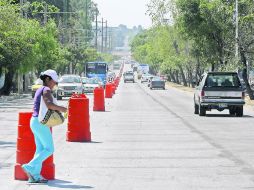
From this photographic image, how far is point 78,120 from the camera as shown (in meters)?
19.8

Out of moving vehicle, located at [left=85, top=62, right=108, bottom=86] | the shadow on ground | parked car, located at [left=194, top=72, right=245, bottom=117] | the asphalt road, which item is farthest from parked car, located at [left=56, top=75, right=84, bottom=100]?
the shadow on ground

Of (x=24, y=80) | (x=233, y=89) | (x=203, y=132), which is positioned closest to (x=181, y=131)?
(x=203, y=132)

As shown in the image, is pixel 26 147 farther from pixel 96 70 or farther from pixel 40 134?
pixel 96 70

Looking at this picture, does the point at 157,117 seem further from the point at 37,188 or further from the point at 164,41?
the point at 164,41

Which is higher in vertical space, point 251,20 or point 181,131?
point 251,20

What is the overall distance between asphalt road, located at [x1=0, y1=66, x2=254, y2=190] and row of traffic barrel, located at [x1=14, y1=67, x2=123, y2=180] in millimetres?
261

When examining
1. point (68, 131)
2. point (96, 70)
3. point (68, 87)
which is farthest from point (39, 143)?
point (96, 70)

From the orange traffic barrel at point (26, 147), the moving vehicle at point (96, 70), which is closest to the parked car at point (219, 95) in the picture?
the orange traffic barrel at point (26, 147)

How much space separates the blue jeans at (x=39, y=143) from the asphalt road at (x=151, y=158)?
34 centimetres

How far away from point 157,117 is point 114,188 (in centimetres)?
2037

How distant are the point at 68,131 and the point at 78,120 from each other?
47cm

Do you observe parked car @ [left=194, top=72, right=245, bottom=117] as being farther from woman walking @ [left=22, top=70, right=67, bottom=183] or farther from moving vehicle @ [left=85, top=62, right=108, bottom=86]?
moving vehicle @ [left=85, top=62, right=108, bottom=86]

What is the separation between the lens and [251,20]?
1987 inches

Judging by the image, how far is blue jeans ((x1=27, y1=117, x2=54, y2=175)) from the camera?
1200 cm
